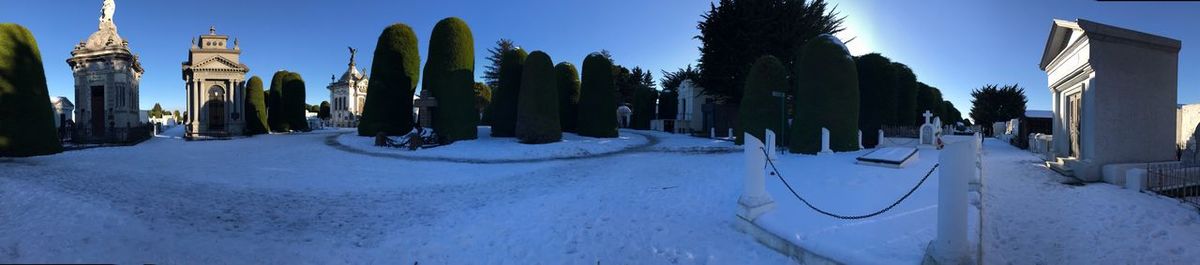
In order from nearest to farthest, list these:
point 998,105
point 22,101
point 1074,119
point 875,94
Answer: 1. point 1074,119
2. point 22,101
3. point 875,94
4. point 998,105

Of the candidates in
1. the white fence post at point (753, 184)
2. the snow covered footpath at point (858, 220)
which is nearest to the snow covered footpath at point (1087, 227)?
the snow covered footpath at point (858, 220)

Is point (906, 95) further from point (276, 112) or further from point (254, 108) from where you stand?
point (276, 112)

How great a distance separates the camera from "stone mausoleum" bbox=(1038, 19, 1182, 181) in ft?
32.1

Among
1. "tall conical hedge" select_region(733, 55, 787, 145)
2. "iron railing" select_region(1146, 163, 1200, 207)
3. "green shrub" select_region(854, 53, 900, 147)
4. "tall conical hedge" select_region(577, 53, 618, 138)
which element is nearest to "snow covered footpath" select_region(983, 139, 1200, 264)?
"iron railing" select_region(1146, 163, 1200, 207)

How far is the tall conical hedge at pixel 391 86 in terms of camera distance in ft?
76.1

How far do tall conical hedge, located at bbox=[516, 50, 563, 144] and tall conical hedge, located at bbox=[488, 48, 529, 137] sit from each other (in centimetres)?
293

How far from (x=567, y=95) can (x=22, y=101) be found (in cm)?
2029

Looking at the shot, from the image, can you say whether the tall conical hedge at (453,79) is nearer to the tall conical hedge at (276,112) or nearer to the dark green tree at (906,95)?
the tall conical hedge at (276,112)

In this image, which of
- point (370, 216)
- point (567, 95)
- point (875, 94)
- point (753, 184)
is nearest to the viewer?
point (753, 184)

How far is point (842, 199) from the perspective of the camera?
7.08 meters

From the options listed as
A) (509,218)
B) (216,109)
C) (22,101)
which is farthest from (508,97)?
(216,109)

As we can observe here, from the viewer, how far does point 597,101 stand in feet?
77.7

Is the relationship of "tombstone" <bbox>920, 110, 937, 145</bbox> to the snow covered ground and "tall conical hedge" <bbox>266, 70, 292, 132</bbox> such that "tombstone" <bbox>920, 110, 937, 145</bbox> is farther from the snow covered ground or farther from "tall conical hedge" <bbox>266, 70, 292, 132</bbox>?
"tall conical hedge" <bbox>266, 70, 292, 132</bbox>

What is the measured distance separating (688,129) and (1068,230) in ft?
95.8
